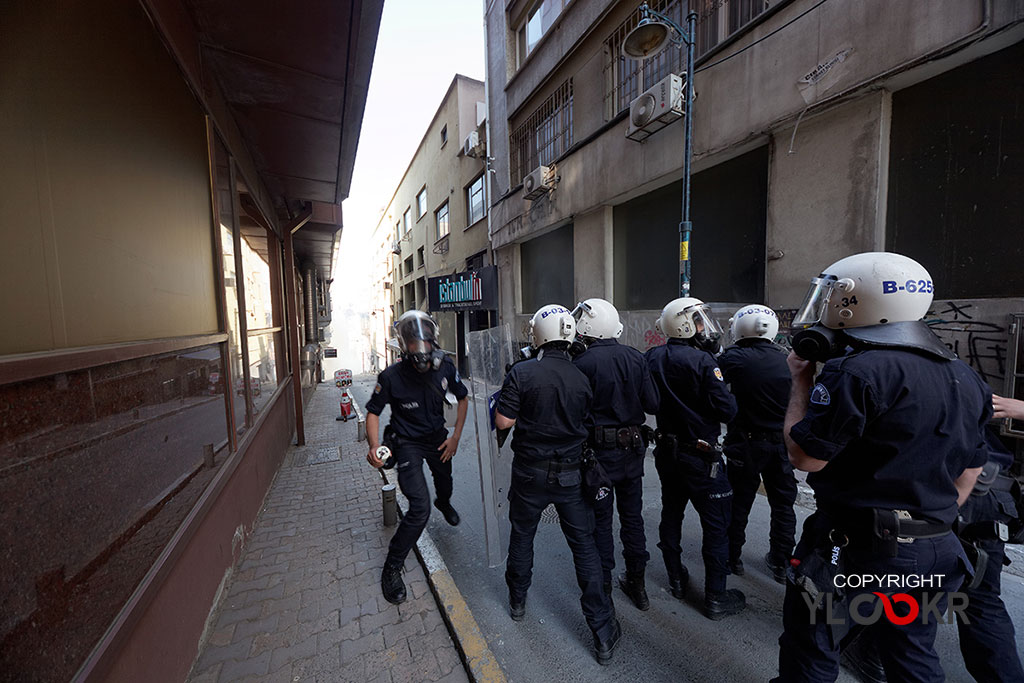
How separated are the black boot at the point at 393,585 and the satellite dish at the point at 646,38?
228 inches

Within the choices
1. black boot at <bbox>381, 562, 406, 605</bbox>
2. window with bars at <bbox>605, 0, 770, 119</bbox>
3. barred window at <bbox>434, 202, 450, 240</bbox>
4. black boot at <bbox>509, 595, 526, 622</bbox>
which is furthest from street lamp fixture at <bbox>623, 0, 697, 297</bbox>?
barred window at <bbox>434, 202, 450, 240</bbox>

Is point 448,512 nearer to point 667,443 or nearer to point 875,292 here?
point 667,443

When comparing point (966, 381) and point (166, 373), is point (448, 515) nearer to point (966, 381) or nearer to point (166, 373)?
point (166, 373)

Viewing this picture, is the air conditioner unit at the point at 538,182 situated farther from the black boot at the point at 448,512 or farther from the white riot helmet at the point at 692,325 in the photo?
the black boot at the point at 448,512

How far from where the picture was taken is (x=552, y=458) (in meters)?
2.45

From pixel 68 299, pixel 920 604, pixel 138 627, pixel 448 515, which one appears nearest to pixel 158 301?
pixel 68 299

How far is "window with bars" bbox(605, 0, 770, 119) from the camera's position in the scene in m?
5.44

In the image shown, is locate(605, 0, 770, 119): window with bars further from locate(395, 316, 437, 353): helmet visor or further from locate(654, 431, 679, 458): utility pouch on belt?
locate(395, 316, 437, 353): helmet visor

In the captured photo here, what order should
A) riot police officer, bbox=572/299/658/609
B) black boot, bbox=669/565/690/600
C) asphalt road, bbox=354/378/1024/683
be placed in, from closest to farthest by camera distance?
1. asphalt road, bbox=354/378/1024/683
2. riot police officer, bbox=572/299/658/609
3. black boot, bbox=669/565/690/600

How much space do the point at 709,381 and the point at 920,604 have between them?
4.62 feet

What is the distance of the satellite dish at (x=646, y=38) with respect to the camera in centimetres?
437

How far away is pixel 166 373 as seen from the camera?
2242mm

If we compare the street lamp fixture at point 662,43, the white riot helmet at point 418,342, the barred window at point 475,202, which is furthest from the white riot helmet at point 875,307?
the barred window at point 475,202

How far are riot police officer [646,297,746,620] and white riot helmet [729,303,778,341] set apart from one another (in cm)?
48
